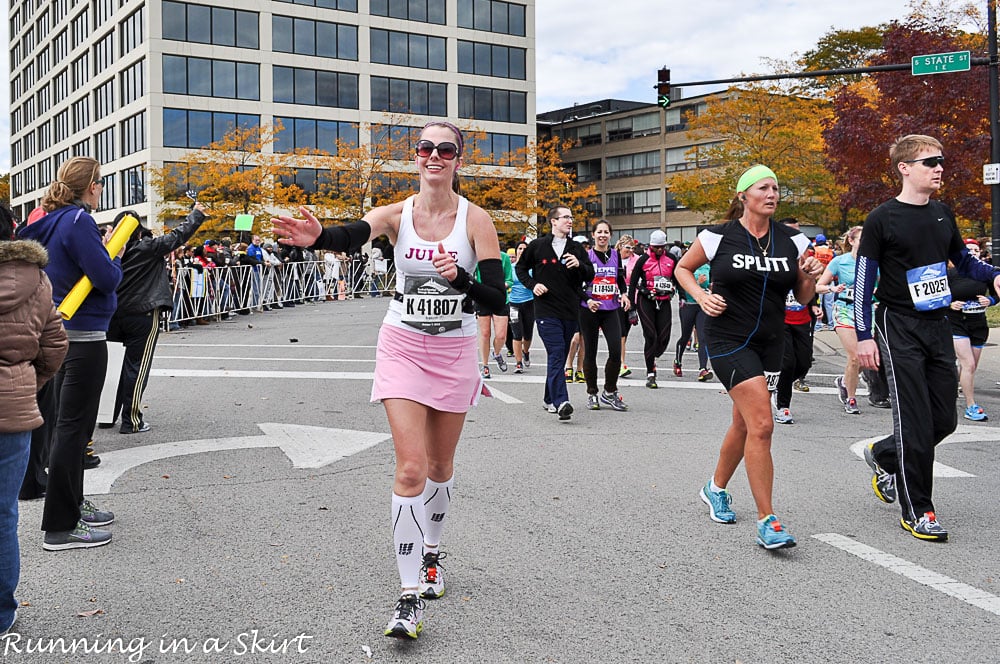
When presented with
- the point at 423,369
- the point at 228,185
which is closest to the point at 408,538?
the point at 423,369

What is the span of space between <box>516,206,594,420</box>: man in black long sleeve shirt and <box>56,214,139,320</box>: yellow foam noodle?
15.6ft

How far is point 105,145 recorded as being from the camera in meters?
64.6

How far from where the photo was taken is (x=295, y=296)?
103 feet

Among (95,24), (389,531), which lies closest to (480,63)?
(95,24)

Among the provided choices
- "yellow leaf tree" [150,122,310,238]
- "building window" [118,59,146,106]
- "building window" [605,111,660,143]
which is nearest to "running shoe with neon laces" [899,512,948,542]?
"yellow leaf tree" [150,122,310,238]

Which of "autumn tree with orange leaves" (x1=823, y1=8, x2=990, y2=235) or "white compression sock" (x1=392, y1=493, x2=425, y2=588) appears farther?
"autumn tree with orange leaves" (x1=823, y1=8, x2=990, y2=235)

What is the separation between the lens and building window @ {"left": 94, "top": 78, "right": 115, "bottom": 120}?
6294cm

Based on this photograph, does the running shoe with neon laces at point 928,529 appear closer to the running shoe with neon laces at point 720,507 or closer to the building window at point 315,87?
the running shoe with neon laces at point 720,507

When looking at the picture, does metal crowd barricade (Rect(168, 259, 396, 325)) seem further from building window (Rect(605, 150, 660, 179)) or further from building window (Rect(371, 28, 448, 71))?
building window (Rect(605, 150, 660, 179))

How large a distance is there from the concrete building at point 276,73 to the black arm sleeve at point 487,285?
185 feet

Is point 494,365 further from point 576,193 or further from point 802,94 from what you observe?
point 576,193

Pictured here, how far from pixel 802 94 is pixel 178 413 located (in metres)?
40.1

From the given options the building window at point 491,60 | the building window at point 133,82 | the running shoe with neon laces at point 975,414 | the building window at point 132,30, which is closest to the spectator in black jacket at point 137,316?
the running shoe with neon laces at point 975,414

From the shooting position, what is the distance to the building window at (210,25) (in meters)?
56.9
